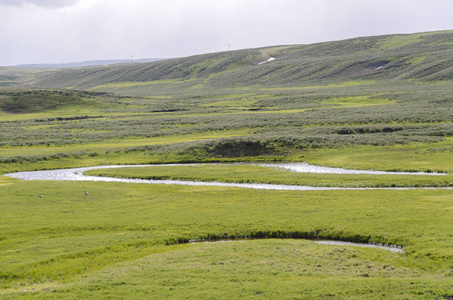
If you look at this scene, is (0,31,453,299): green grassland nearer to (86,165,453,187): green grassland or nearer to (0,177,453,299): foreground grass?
(0,177,453,299): foreground grass

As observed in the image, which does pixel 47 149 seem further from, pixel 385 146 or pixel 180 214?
pixel 385 146

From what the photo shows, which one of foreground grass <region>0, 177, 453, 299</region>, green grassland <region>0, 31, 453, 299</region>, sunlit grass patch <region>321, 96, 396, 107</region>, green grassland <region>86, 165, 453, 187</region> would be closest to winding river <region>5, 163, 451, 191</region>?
green grassland <region>86, 165, 453, 187</region>

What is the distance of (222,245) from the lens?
2850cm

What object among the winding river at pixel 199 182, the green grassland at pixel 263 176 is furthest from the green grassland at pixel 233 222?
the winding river at pixel 199 182

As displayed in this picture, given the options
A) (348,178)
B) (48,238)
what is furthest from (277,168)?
(48,238)

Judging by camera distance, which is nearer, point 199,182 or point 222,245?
point 222,245

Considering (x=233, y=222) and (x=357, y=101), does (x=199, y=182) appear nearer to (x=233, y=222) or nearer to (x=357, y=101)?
(x=233, y=222)

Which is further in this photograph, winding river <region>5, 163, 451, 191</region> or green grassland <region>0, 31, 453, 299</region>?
winding river <region>5, 163, 451, 191</region>

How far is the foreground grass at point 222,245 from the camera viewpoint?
21.5 metres

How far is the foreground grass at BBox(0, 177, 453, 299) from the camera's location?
21484 millimetres

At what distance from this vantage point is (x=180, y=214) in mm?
35938

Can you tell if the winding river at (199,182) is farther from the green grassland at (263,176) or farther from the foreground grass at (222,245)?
the foreground grass at (222,245)

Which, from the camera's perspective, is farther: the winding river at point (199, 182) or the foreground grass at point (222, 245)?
the winding river at point (199, 182)

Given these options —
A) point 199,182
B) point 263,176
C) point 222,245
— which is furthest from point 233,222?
point 263,176
